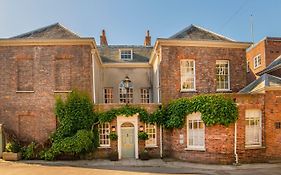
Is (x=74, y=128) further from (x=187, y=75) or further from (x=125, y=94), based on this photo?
(x=187, y=75)

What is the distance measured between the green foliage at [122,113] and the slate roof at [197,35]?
256 inches

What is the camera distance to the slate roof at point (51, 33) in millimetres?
18703

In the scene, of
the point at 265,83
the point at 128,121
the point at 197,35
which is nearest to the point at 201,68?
the point at 197,35

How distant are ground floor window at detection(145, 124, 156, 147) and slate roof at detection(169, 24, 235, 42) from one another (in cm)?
714

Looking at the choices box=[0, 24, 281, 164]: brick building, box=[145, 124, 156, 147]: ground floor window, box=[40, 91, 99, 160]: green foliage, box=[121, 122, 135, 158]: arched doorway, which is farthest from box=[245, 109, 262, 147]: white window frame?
box=[40, 91, 99, 160]: green foliage

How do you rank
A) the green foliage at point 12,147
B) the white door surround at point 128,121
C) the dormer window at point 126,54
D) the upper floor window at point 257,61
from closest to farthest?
the green foliage at point 12,147
the white door surround at point 128,121
the dormer window at point 126,54
the upper floor window at point 257,61

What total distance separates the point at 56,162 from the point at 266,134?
43.4ft

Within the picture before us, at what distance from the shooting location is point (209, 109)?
15.3 m

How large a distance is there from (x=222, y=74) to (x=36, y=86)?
13906mm

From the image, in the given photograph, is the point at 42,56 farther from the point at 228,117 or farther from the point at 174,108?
the point at 228,117

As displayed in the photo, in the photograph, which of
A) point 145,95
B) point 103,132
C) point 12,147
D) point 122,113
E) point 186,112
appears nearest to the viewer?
point 186,112

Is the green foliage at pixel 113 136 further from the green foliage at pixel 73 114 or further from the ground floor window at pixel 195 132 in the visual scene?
the ground floor window at pixel 195 132

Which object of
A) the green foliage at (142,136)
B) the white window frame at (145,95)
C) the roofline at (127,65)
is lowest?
the green foliage at (142,136)

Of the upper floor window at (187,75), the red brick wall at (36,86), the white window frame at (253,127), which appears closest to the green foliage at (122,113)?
the red brick wall at (36,86)
